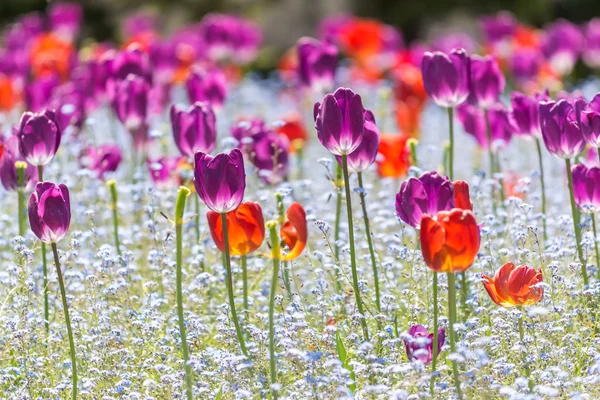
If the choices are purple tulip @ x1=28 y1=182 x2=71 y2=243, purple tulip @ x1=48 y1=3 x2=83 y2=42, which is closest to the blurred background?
purple tulip @ x1=48 y1=3 x2=83 y2=42

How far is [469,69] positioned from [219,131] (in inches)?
119

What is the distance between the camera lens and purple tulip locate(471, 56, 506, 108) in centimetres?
394

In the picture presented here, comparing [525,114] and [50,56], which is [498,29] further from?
[525,114]

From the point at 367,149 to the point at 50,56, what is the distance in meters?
3.85

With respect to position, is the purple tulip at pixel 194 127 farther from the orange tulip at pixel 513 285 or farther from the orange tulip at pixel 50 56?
the orange tulip at pixel 50 56

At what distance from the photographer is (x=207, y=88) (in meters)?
4.57

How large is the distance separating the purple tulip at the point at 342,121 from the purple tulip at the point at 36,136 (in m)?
0.89

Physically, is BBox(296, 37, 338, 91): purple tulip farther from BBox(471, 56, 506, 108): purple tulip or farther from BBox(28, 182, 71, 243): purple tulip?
BBox(28, 182, 71, 243): purple tulip

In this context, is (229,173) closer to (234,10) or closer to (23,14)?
(234,10)

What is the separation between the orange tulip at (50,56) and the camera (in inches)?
237

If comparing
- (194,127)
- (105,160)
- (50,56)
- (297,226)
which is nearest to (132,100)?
(105,160)

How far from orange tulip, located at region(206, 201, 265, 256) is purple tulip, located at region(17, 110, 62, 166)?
2.14ft

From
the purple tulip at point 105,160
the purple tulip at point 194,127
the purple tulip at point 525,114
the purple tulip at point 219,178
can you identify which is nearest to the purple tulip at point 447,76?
the purple tulip at point 525,114

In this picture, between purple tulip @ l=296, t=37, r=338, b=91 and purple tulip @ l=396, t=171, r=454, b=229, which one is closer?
purple tulip @ l=396, t=171, r=454, b=229
